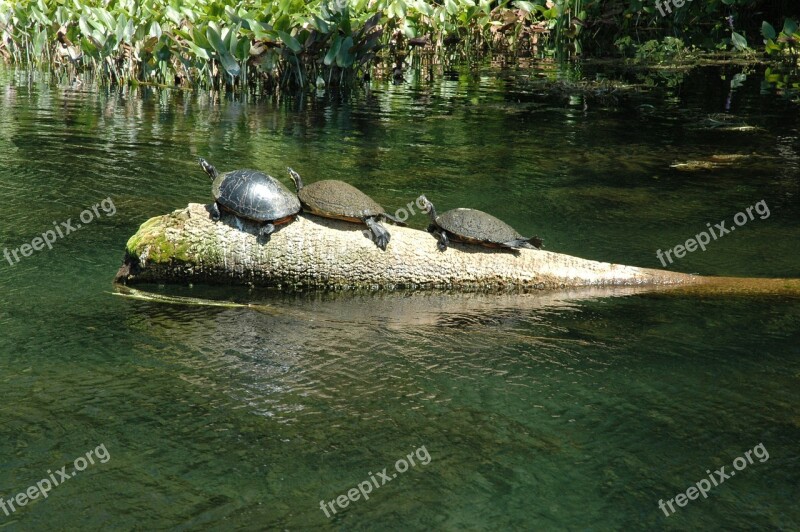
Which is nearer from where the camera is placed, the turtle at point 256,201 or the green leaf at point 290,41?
the turtle at point 256,201

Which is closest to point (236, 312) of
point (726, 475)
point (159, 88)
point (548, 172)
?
point (726, 475)

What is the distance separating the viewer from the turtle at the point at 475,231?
651cm

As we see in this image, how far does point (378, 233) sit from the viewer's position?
6.49 m

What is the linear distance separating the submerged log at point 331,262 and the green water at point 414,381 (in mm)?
146

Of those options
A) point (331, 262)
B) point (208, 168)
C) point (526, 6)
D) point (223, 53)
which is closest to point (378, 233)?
point (331, 262)

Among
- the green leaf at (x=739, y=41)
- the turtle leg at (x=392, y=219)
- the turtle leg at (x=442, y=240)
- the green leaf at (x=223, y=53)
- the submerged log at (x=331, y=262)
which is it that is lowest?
the submerged log at (x=331, y=262)

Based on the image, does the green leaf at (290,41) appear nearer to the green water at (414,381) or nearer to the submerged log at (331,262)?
the green water at (414,381)

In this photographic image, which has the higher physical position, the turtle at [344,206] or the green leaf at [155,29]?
the green leaf at [155,29]

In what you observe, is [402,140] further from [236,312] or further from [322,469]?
[322,469]

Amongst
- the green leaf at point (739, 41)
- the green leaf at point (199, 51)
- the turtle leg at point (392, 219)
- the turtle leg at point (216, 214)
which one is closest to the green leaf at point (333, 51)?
the green leaf at point (199, 51)

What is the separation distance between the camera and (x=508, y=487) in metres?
4.07

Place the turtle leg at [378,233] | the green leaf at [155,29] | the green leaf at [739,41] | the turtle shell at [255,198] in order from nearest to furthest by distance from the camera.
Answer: the turtle shell at [255,198]
the turtle leg at [378,233]
the green leaf at [155,29]
the green leaf at [739,41]

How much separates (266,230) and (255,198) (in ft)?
0.83

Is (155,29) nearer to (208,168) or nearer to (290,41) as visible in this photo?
(290,41)
